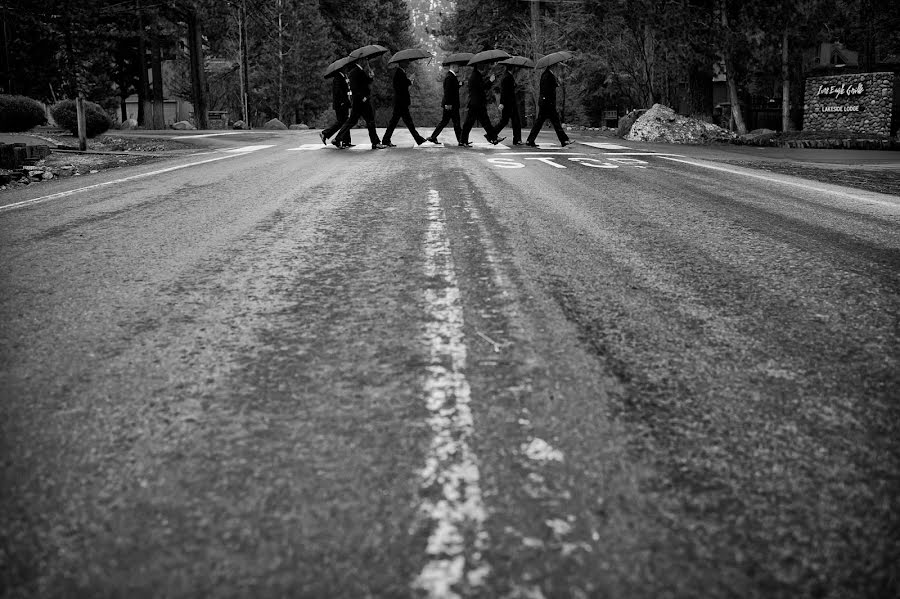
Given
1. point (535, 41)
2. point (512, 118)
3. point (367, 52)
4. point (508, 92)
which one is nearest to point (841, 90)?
point (512, 118)

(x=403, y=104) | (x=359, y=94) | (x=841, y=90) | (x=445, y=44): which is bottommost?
(x=403, y=104)

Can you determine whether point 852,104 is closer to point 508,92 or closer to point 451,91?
point 508,92

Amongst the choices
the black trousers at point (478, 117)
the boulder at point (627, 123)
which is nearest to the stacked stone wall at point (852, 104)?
the boulder at point (627, 123)

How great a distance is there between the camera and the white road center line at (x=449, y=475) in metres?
1.60

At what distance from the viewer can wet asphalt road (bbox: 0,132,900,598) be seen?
65.1 inches

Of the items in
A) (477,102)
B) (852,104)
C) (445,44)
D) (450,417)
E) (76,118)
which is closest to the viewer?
(450,417)

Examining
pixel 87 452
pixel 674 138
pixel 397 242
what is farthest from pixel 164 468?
pixel 674 138

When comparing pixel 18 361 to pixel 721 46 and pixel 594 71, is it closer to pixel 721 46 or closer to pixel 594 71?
pixel 721 46

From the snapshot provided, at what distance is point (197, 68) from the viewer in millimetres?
34406

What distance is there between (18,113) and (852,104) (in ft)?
71.9

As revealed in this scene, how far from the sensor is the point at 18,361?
9.49 ft

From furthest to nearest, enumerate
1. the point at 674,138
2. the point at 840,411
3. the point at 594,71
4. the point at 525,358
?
1. the point at 594,71
2. the point at 674,138
3. the point at 525,358
4. the point at 840,411

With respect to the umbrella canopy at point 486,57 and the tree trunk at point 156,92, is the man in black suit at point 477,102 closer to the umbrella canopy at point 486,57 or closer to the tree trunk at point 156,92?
the umbrella canopy at point 486,57

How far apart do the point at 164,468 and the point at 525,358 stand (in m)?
1.35
